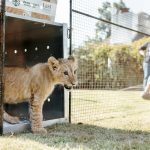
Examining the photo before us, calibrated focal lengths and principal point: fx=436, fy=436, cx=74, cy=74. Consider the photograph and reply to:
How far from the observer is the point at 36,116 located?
5457 mm

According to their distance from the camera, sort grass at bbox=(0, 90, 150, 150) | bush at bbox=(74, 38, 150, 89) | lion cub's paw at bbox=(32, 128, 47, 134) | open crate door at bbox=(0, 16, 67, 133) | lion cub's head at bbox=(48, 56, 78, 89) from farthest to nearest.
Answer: bush at bbox=(74, 38, 150, 89) < open crate door at bbox=(0, 16, 67, 133) < lion cub's head at bbox=(48, 56, 78, 89) < lion cub's paw at bbox=(32, 128, 47, 134) < grass at bbox=(0, 90, 150, 150)

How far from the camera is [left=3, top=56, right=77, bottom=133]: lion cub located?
18.0ft

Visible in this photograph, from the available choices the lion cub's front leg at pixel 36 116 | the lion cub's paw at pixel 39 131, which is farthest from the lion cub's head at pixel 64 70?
the lion cub's paw at pixel 39 131

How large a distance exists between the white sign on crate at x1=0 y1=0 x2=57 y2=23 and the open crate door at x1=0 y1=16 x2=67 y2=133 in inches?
4.9

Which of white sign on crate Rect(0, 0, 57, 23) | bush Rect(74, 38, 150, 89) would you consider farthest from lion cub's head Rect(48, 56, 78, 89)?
bush Rect(74, 38, 150, 89)

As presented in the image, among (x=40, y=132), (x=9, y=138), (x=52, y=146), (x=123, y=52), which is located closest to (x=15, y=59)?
(x=40, y=132)

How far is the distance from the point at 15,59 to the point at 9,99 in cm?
141

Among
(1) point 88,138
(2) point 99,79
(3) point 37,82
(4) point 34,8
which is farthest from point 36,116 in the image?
(2) point 99,79

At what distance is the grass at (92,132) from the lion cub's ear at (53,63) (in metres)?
0.80

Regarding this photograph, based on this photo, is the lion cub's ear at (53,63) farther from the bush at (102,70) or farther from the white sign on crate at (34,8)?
the bush at (102,70)

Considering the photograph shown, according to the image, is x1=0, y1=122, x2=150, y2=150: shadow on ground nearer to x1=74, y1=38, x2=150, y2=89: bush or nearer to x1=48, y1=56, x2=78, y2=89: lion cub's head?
x1=48, y1=56, x2=78, y2=89: lion cub's head

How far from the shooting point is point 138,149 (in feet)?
14.7

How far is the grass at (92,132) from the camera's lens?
449cm

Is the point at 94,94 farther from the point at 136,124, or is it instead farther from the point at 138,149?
the point at 138,149
